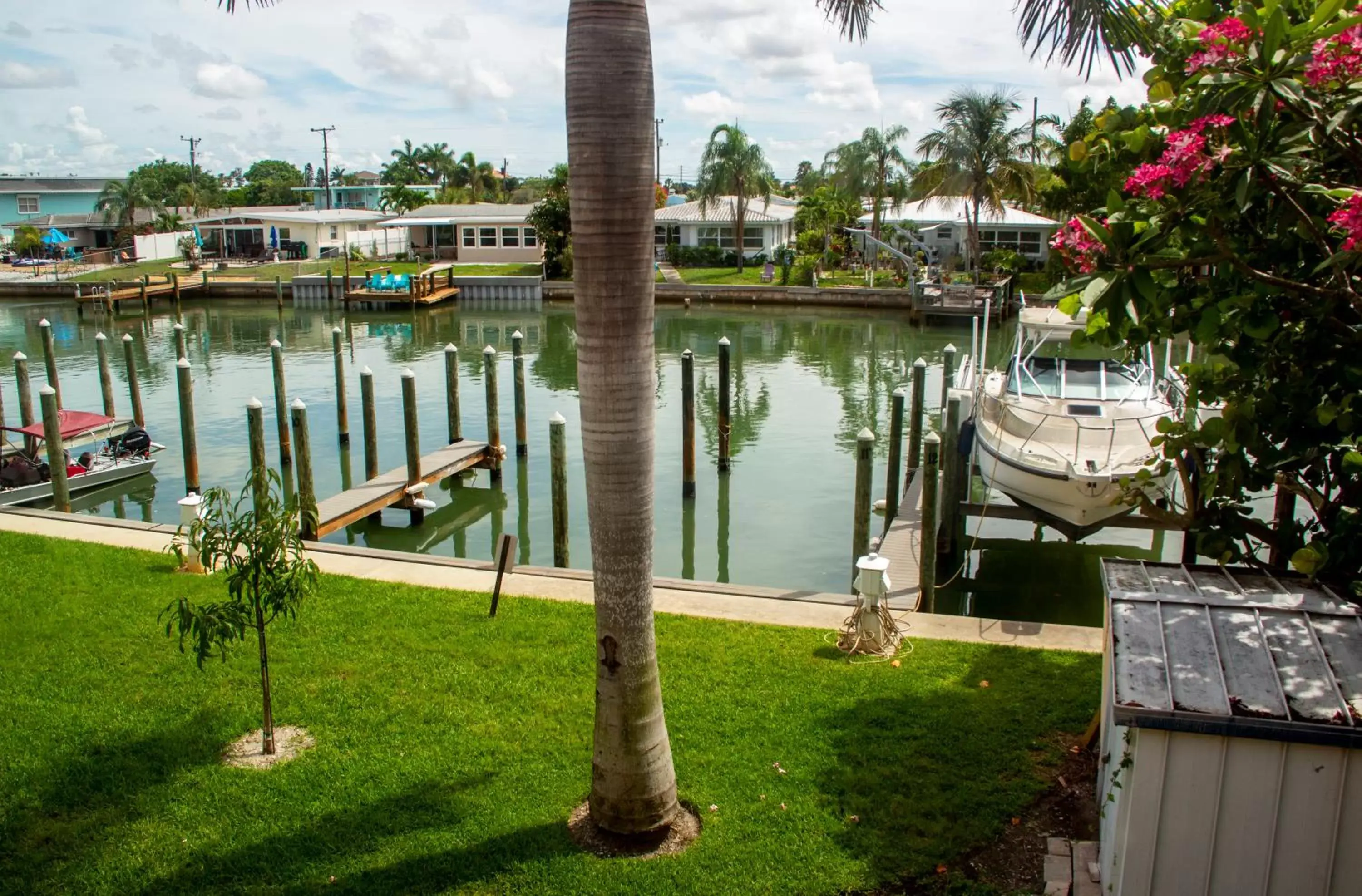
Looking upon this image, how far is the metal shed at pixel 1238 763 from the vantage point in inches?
194

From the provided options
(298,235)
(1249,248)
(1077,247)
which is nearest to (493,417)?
(1077,247)

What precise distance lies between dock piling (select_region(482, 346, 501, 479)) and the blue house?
80959mm

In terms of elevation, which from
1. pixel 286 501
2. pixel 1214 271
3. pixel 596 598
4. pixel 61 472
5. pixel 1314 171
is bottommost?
pixel 286 501

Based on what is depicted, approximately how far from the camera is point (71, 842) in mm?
6336

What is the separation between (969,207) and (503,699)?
159 feet

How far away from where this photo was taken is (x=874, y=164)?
5522 cm

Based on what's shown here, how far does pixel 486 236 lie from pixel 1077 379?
51020 mm

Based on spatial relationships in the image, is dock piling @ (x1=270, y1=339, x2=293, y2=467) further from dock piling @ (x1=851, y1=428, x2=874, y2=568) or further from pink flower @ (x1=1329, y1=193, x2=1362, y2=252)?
pink flower @ (x1=1329, y1=193, x2=1362, y2=252)

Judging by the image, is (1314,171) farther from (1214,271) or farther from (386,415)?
(386,415)

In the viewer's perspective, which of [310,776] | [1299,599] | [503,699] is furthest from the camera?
[503,699]

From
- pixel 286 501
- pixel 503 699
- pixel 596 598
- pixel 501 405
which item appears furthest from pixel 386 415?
pixel 596 598

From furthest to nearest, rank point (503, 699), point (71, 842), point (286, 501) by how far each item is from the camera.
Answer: point (286, 501)
point (503, 699)
point (71, 842)

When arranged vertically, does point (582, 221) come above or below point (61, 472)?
above

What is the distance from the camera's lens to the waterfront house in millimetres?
68812
